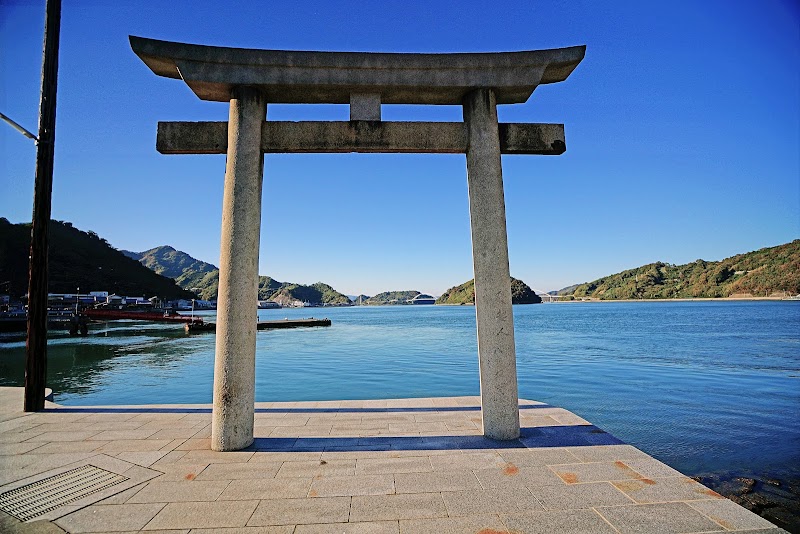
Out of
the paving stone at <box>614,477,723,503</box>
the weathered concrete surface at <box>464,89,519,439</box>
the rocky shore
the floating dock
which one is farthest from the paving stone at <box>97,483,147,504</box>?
the floating dock

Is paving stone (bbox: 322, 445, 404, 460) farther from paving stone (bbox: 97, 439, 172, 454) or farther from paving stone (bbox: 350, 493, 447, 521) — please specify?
paving stone (bbox: 97, 439, 172, 454)

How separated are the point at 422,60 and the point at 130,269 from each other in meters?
109

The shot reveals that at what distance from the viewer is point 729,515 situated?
10.7 feet

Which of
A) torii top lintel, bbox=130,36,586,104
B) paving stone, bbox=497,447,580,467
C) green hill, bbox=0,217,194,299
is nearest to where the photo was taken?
paving stone, bbox=497,447,580,467

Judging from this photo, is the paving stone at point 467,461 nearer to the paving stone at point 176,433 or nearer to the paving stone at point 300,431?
the paving stone at point 300,431

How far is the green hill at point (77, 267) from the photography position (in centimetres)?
6253

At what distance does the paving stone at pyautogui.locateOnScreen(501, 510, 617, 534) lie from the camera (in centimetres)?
306

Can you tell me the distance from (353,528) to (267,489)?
1.11m

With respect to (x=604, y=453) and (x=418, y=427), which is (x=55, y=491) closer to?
(x=418, y=427)

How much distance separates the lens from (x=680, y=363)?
877 inches

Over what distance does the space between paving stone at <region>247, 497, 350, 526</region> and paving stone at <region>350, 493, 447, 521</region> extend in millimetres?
110

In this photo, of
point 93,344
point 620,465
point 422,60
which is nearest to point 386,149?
point 422,60

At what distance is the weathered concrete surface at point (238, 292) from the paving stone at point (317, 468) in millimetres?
931

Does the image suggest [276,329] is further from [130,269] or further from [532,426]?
[130,269]
